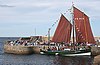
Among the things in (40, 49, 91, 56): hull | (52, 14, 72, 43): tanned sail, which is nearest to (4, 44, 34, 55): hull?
(40, 49, 91, 56): hull

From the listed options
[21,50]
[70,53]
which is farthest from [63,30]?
[21,50]

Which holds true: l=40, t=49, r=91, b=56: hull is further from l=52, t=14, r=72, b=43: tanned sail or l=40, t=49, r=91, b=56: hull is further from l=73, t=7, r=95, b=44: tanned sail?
l=73, t=7, r=95, b=44: tanned sail

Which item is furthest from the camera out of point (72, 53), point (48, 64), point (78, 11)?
point (78, 11)

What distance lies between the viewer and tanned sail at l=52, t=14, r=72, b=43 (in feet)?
275

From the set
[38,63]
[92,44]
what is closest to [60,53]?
[92,44]

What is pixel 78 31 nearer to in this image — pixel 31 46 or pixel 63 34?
pixel 63 34

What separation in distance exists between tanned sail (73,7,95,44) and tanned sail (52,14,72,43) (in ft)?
6.68

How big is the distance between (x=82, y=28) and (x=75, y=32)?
2258mm

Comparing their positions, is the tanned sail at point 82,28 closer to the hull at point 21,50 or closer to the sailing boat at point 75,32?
the sailing boat at point 75,32

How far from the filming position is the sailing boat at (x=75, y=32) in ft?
268

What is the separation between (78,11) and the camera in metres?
85.1

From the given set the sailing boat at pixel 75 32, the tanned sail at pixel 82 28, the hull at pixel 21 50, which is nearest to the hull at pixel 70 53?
the sailing boat at pixel 75 32

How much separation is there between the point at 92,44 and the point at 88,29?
3.80 m

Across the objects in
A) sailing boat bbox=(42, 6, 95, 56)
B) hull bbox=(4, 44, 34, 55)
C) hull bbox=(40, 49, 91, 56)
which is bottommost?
hull bbox=(40, 49, 91, 56)
